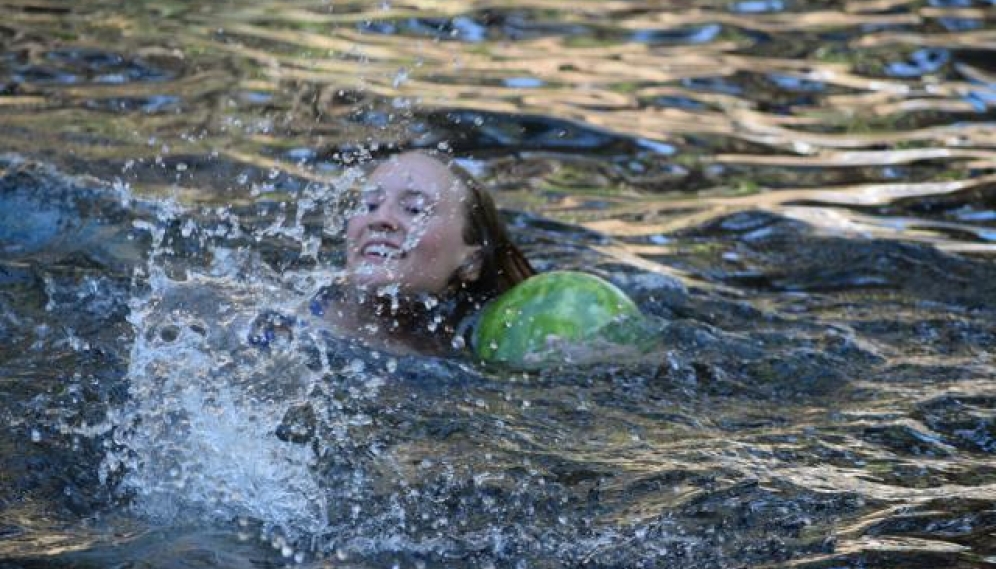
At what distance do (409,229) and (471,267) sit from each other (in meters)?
0.41

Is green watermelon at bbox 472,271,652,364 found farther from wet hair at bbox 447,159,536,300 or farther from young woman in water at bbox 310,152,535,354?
wet hair at bbox 447,159,536,300

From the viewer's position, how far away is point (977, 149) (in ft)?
31.4

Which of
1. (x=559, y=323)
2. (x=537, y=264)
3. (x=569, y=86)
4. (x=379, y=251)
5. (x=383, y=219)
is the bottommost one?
(x=537, y=264)

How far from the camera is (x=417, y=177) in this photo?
6.52m

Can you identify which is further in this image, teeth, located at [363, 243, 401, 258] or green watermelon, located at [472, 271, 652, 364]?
teeth, located at [363, 243, 401, 258]

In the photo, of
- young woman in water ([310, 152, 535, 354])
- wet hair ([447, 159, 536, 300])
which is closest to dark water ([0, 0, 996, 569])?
young woman in water ([310, 152, 535, 354])

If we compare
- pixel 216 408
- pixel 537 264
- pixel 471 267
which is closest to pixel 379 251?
pixel 471 267

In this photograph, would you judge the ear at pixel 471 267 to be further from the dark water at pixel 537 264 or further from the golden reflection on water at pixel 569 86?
the golden reflection on water at pixel 569 86

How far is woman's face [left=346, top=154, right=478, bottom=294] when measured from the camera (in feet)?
20.8

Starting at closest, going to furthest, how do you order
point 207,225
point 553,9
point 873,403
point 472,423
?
point 472,423 → point 873,403 → point 207,225 → point 553,9

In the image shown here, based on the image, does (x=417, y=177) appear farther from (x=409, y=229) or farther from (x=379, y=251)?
(x=379, y=251)

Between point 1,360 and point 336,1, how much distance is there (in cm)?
804

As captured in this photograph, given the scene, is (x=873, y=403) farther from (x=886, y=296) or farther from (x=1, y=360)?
(x=1, y=360)

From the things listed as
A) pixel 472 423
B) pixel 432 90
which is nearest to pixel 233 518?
pixel 472 423
